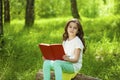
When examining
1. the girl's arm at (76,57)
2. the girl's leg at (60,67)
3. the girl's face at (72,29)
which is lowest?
the girl's leg at (60,67)

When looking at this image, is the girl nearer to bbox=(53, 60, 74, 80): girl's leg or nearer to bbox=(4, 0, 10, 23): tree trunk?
bbox=(53, 60, 74, 80): girl's leg

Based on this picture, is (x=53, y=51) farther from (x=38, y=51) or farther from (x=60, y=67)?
(x=38, y=51)

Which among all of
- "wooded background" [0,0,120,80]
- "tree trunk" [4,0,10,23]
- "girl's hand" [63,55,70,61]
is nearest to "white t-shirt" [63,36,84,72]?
"girl's hand" [63,55,70,61]

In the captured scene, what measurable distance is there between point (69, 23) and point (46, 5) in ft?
73.3

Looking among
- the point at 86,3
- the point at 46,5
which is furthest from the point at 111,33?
the point at 86,3

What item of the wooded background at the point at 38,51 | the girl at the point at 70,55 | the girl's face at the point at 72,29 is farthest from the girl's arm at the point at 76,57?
the wooded background at the point at 38,51

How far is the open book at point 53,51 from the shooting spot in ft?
19.0

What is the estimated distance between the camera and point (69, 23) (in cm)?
631

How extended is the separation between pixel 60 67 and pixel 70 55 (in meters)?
0.33

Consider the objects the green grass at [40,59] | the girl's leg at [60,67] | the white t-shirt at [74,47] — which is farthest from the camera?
the green grass at [40,59]

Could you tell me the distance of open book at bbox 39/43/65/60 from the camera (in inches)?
228

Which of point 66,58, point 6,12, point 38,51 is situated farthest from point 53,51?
point 6,12

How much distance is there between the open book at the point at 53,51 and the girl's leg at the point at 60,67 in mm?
88

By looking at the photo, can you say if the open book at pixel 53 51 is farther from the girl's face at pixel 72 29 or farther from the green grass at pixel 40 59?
the green grass at pixel 40 59
